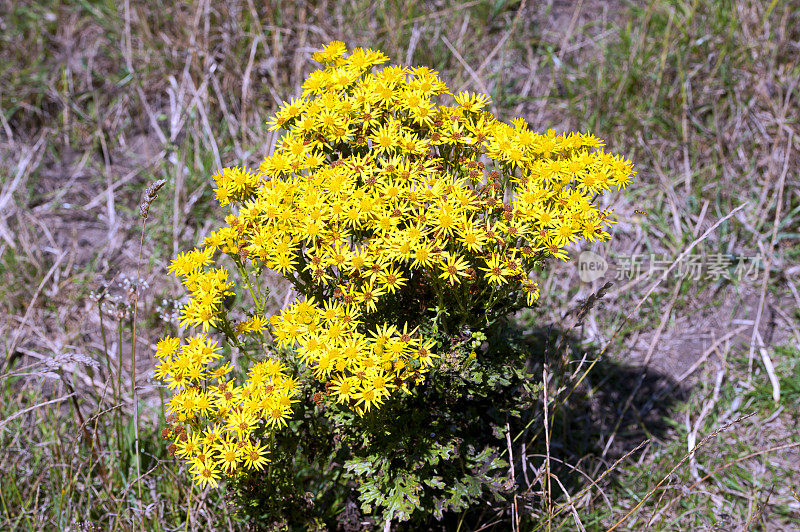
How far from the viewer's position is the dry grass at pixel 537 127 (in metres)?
3.06

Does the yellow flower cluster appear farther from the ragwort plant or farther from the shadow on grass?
the shadow on grass

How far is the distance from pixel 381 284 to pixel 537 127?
261cm

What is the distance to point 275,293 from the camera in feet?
11.6

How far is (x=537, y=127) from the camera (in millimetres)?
4297

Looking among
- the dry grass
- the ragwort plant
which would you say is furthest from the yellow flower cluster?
the dry grass

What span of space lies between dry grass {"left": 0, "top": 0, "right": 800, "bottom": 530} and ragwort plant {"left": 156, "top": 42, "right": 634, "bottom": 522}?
74 cm

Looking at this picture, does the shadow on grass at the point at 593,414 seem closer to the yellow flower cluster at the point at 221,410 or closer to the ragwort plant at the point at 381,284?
the ragwort plant at the point at 381,284

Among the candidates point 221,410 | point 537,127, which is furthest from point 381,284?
point 537,127

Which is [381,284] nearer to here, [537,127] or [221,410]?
[221,410]

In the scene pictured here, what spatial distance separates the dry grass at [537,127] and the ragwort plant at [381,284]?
0.74m

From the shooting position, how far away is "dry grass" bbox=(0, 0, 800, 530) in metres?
3.06

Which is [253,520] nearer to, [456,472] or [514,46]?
[456,472]

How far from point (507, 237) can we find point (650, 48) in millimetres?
2717

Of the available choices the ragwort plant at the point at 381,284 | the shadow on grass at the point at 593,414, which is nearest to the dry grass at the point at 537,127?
the shadow on grass at the point at 593,414
